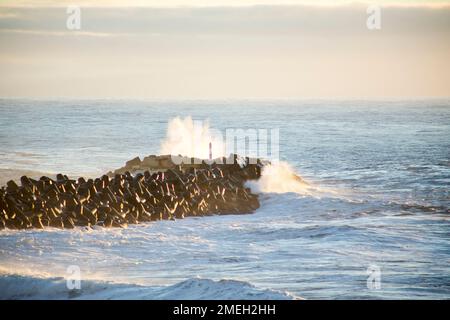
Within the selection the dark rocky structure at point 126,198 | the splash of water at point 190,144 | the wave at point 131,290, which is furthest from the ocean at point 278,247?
the splash of water at point 190,144

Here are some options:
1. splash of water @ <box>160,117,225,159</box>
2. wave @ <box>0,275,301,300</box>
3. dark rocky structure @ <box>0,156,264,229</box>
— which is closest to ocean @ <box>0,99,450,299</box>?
wave @ <box>0,275,301,300</box>

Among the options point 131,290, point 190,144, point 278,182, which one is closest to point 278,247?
point 131,290

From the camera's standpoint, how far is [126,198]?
27109 mm

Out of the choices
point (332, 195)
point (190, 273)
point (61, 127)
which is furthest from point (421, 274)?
point (61, 127)

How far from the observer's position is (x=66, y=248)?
22797 mm

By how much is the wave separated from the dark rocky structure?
5.42 meters

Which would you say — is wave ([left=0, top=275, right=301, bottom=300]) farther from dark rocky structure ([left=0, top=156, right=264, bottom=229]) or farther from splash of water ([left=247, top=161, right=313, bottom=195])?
splash of water ([left=247, top=161, right=313, bottom=195])

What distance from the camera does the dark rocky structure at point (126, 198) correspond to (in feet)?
81.9

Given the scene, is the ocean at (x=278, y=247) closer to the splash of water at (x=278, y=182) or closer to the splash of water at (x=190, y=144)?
the splash of water at (x=278, y=182)

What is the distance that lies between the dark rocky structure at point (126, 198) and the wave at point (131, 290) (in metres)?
5.42

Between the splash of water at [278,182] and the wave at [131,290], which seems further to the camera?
the splash of water at [278,182]
